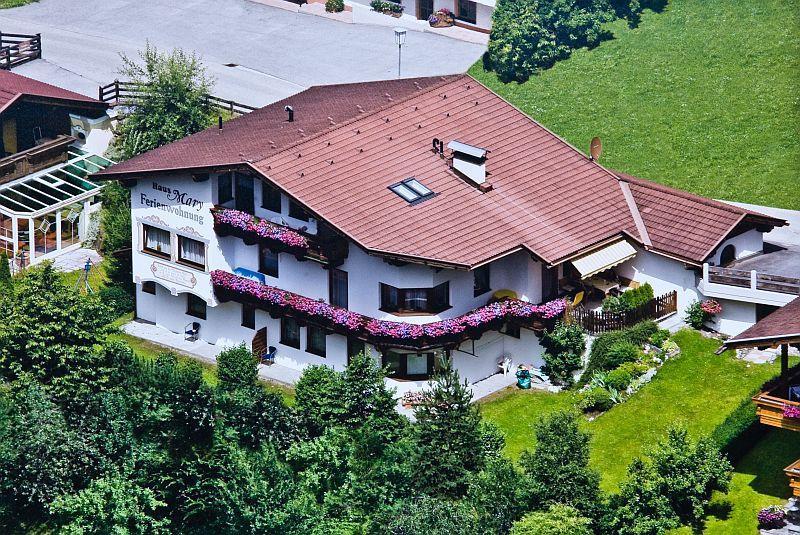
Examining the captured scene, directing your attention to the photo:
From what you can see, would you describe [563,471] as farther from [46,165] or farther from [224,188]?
[46,165]

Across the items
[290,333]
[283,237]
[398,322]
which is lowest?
[290,333]

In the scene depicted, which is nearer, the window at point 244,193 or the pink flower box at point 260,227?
the pink flower box at point 260,227

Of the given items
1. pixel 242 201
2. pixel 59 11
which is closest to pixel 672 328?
pixel 242 201

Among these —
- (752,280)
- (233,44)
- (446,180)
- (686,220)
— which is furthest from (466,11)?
(752,280)

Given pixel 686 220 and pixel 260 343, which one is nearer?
pixel 686 220

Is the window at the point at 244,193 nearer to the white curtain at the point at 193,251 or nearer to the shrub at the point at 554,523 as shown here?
the white curtain at the point at 193,251

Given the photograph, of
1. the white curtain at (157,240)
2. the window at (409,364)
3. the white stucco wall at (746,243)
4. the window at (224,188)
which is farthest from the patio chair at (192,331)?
the white stucco wall at (746,243)

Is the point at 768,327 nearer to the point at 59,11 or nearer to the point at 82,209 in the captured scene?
the point at 82,209
